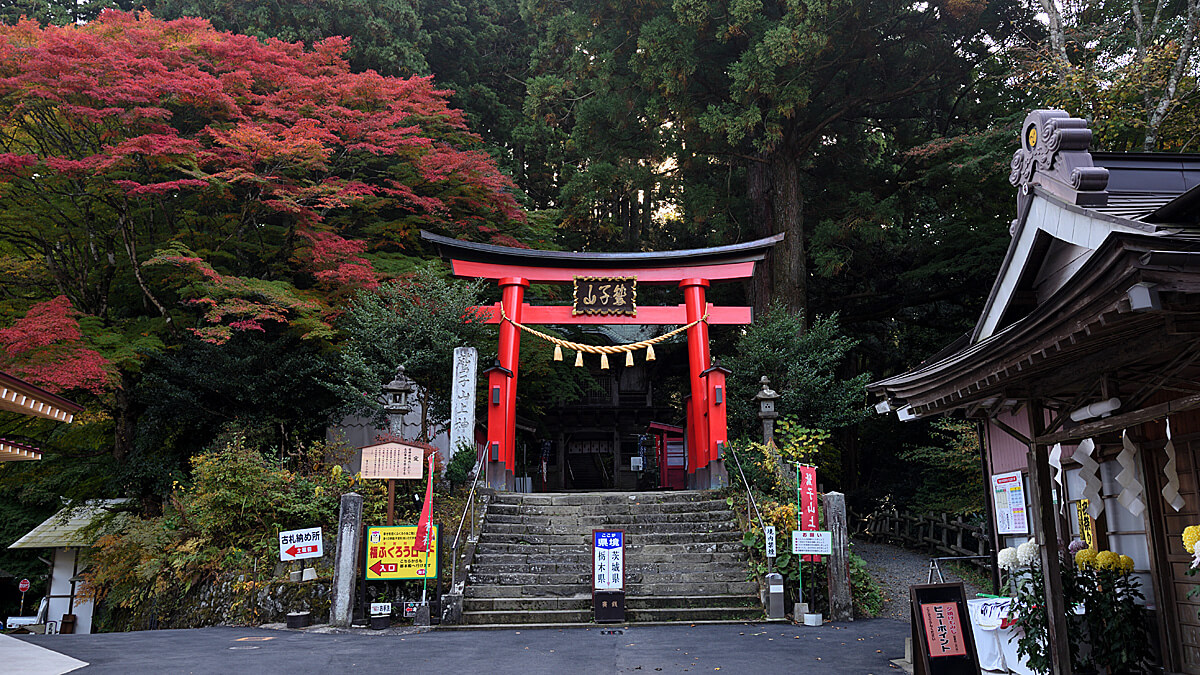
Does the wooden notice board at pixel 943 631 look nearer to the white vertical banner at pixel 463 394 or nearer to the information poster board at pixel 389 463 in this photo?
the information poster board at pixel 389 463

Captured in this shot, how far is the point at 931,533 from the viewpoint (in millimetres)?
18078

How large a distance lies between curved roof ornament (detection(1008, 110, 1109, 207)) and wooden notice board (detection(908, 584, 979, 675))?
344cm

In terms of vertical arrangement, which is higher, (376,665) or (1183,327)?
(1183,327)

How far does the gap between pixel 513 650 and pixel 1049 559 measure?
5871 mm

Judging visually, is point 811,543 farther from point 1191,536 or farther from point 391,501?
point 391,501

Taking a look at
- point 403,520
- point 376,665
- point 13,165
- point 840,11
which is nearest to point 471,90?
point 840,11

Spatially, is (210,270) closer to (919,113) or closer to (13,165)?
(13,165)

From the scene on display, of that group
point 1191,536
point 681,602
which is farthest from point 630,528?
point 1191,536

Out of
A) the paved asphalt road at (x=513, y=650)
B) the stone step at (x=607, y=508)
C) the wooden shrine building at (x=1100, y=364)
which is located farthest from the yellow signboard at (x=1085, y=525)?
the stone step at (x=607, y=508)

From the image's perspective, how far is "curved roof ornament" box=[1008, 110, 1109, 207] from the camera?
5.99 meters

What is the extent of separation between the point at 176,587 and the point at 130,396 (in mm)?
4916

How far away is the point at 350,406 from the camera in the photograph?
50.9ft

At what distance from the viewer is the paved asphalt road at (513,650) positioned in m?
7.90

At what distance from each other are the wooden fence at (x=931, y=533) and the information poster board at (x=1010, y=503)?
15.8ft
